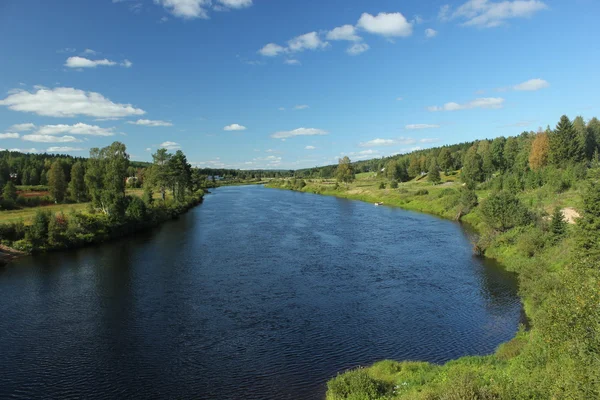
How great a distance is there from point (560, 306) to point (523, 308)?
1628cm

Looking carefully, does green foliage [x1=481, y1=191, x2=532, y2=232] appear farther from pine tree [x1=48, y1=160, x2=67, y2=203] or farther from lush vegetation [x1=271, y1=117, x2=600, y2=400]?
pine tree [x1=48, y1=160, x2=67, y2=203]

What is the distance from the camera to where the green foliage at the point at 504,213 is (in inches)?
1768

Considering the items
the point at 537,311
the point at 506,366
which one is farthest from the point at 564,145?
the point at 506,366

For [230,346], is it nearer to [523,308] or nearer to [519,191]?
[523,308]

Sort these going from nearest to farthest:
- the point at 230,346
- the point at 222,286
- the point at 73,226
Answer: the point at 230,346 < the point at 222,286 < the point at 73,226

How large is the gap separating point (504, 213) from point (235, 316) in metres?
34.0

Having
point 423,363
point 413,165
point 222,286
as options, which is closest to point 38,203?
point 222,286

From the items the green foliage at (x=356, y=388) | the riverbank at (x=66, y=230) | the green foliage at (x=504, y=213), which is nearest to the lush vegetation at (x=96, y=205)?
the riverbank at (x=66, y=230)

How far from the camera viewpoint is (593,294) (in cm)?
1399

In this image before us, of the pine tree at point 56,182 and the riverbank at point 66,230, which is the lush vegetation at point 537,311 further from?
the pine tree at point 56,182

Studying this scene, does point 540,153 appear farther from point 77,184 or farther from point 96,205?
point 77,184

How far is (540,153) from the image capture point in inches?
3506

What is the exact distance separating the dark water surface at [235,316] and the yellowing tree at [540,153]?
5315cm

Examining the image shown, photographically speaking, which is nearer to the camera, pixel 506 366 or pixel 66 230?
pixel 506 366
